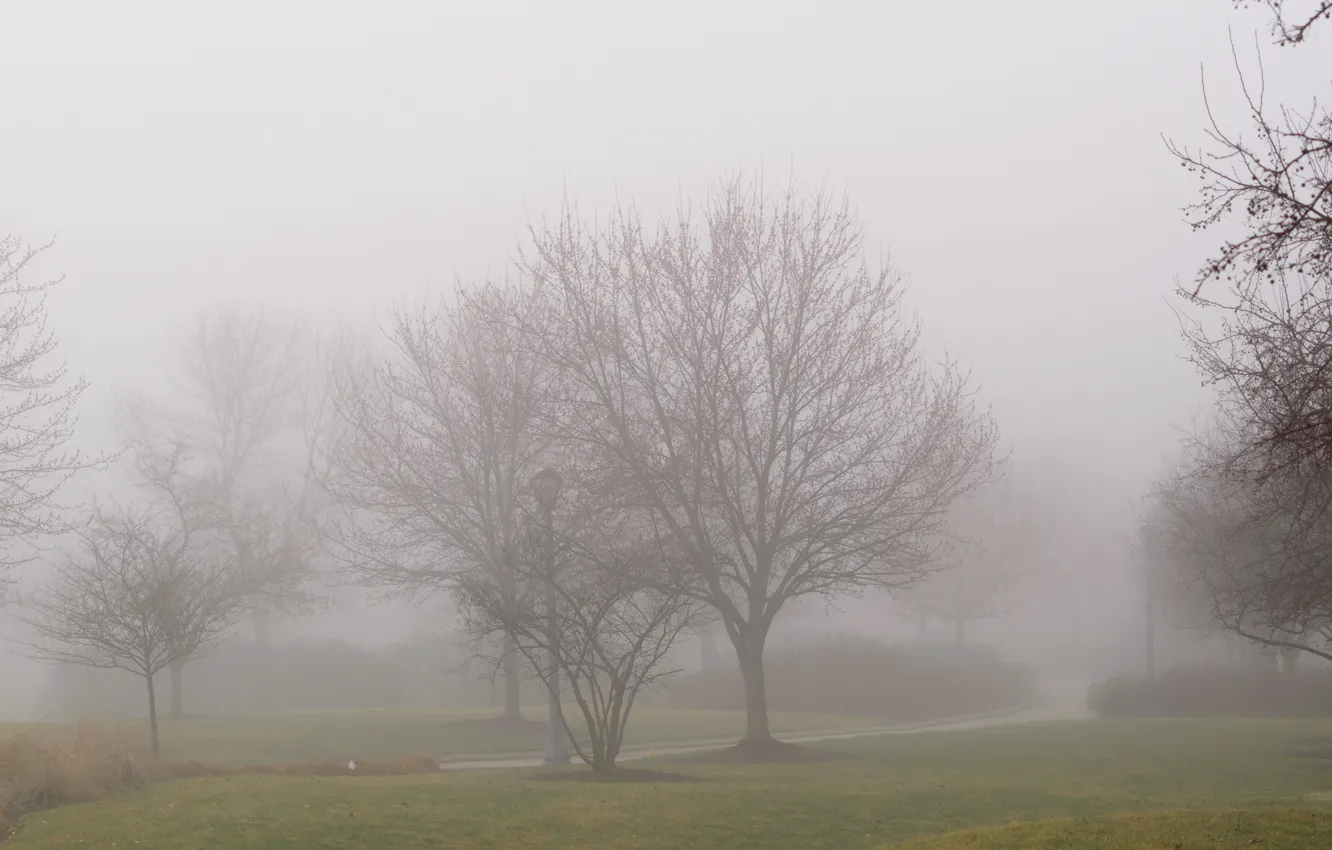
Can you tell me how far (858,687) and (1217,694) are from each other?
13932mm

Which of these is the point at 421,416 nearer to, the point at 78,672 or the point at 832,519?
the point at 832,519

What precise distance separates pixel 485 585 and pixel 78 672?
30119 mm

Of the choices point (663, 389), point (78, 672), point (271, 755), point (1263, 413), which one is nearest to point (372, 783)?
point (271, 755)

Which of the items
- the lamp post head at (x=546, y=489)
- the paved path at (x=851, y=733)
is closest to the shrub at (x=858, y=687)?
the paved path at (x=851, y=733)

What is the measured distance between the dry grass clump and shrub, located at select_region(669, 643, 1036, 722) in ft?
106

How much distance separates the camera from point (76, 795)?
16766 mm

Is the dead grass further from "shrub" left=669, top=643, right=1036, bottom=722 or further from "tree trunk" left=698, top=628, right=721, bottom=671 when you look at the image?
"tree trunk" left=698, top=628, right=721, bottom=671

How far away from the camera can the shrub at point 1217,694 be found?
41688mm

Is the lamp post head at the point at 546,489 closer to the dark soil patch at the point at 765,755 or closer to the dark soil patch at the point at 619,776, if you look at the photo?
the dark soil patch at the point at 619,776

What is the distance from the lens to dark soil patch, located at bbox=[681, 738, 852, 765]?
23.8m

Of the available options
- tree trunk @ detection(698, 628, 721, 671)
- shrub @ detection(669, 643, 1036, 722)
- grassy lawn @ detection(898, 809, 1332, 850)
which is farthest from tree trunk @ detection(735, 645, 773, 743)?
tree trunk @ detection(698, 628, 721, 671)

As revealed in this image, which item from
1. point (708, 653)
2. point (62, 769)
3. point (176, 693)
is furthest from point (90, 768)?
point (708, 653)

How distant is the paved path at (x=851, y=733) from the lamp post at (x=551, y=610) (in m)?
0.79

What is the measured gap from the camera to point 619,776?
2041 centimetres
